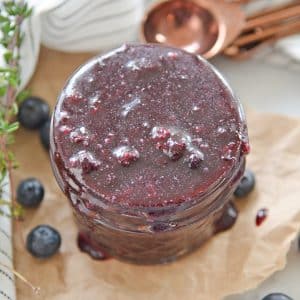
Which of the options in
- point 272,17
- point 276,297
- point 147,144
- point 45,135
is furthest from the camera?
point 272,17

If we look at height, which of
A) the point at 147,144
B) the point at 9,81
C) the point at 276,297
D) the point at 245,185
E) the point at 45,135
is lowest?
the point at 276,297

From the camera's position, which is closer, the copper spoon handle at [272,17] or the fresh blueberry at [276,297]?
the fresh blueberry at [276,297]

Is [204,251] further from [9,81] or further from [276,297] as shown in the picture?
[9,81]

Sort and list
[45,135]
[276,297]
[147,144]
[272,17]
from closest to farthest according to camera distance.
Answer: [147,144], [276,297], [45,135], [272,17]

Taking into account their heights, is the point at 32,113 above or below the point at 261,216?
above

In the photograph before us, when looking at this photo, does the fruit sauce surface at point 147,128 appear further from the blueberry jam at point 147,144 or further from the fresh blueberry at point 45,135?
the fresh blueberry at point 45,135

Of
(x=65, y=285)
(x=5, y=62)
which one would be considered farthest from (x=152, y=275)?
(x=5, y=62)

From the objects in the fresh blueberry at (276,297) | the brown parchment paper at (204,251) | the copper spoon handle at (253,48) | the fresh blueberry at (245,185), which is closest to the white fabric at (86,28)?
the copper spoon handle at (253,48)

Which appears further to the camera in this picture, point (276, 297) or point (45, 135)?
point (45, 135)

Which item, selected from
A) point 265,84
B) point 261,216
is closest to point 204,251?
point 261,216
